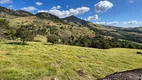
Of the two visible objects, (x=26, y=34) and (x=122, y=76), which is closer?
(x=122, y=76)

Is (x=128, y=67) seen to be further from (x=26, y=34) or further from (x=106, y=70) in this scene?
(x=26, y=34)

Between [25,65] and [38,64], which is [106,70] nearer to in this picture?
[38,64]

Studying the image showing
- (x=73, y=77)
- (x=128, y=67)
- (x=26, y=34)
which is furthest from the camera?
(x=26, y=34)

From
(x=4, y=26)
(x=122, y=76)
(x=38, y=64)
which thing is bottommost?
(x=38, y=64)

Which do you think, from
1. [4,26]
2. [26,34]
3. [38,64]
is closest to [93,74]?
[38,64]

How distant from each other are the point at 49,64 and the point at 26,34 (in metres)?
59.3

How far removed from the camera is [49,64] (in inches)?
1521

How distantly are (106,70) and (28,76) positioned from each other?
76.8 ft

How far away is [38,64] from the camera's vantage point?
38875 millimetres

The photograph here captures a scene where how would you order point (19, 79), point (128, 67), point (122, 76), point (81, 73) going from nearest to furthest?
point (122, 76) < point (19, 79) < point (81, 73) < point (128, 67)

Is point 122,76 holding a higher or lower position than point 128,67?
higher

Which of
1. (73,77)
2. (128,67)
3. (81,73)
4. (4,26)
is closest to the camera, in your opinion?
(73,77)

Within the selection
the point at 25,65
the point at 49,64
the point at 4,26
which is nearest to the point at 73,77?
the point at 49,64

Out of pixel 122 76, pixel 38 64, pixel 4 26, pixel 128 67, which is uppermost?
pixel 4 26
